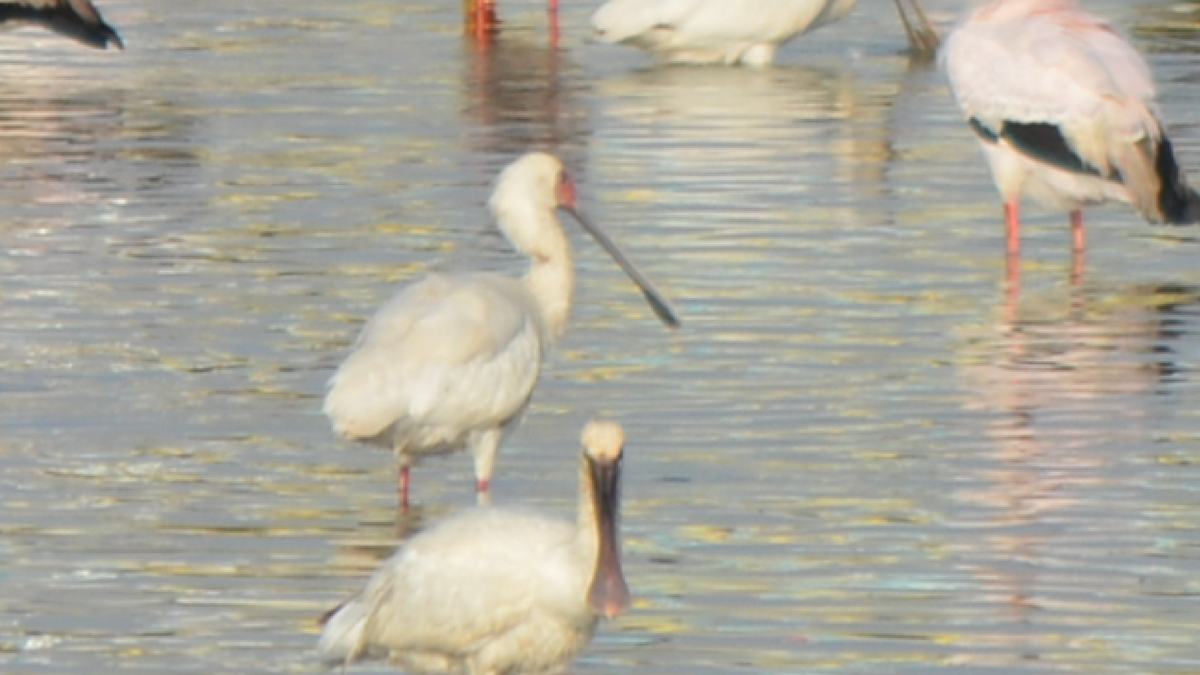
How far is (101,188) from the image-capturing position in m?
18.0

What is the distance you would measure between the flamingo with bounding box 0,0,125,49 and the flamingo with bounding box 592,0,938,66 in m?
3.35

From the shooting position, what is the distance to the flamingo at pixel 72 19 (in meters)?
23.8

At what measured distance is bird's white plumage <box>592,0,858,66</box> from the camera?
2403 cm

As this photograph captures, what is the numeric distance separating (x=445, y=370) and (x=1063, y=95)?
19.0ft

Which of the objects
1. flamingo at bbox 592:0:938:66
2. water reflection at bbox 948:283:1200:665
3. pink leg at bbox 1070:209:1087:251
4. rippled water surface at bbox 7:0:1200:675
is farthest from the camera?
flamingo at bbox 592:0:938:66

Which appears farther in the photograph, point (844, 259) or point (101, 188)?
point (101, 188)

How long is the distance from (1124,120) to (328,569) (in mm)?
6471

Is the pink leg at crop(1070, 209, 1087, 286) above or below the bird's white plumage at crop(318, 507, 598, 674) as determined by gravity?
below

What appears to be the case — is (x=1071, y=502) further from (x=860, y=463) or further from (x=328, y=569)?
(x=328, y=569)

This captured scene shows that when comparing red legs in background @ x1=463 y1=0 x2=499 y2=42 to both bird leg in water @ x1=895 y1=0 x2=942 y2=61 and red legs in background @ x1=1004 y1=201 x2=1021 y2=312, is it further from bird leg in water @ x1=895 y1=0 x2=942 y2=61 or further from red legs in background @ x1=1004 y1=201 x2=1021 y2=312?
red legs in background @ x1=1004 y1=201 x2=1021 y2=312

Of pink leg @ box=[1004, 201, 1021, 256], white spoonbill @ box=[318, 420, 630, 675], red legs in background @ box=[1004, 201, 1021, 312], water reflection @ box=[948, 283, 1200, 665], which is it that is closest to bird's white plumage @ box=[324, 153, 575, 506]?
water reflection @ box=[948, 283, 1200, 665]

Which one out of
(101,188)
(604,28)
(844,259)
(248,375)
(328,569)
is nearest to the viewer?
(328,569)

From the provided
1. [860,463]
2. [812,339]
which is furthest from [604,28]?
[860,463]

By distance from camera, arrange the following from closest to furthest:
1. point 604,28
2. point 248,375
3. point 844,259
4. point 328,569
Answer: point 328,569
point 248,375
point 844,259
point 604,28
